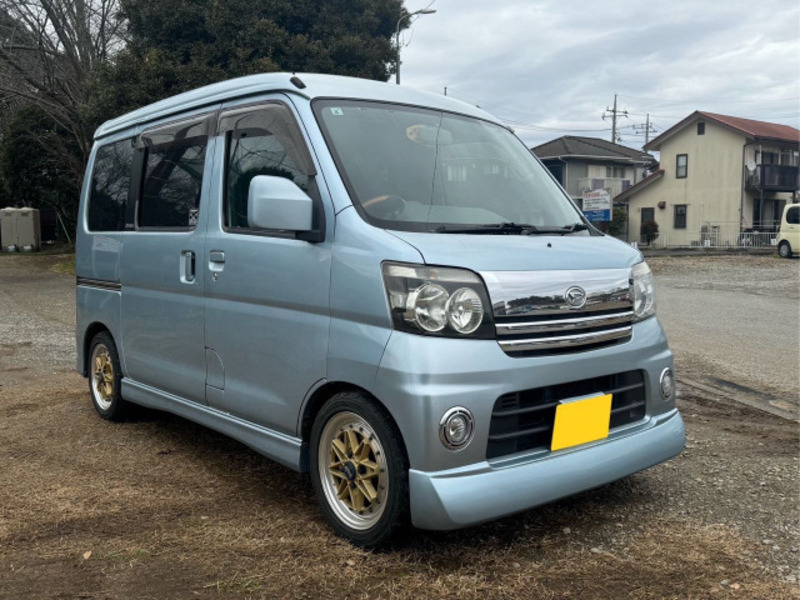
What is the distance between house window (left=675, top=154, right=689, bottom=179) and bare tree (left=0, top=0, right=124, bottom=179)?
27894mm

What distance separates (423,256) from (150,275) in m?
2.20

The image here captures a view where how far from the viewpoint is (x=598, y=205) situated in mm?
17016

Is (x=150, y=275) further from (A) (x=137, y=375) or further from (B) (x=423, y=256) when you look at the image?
(B) (x=423, y=256)

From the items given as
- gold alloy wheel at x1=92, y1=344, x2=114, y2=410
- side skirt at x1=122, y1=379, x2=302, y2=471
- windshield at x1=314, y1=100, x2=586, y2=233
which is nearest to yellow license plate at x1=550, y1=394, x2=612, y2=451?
windshield at x1=314, y1=100, x2=586, y2=233

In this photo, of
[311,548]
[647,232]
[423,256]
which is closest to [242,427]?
[311,548]

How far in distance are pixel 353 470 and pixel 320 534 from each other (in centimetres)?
41

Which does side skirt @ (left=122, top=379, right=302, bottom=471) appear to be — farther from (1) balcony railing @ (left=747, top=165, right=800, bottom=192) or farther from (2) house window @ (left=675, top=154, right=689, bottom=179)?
(2) house window @ (left=675, top=154, right=689, bottom=179)

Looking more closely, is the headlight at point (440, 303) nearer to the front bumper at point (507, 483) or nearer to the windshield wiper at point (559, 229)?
the front bumper at point (507, 483)

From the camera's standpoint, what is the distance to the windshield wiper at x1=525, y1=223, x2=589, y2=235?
3.18 meters

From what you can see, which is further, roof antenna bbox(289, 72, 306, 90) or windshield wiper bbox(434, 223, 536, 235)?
roof antenna bbox(289, 72, 306, 90)

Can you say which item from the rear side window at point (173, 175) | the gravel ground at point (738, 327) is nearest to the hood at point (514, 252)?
the rear side window at point (173, 175)

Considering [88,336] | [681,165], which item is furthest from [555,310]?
[681,165]

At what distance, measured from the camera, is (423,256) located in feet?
8.59

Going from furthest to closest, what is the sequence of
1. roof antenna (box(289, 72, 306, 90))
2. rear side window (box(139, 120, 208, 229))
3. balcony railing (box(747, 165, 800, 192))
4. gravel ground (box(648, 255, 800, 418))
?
balcony railing (box(747, 165, 800, 192)) → gravel ground (box(648, 255, 800, 418)) → rear side window (box(139, 120, 208, 229)) → roof antenna (box(289, 72, 306, 90))
